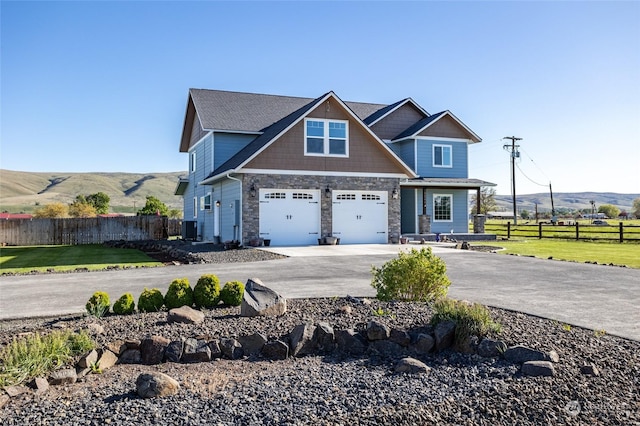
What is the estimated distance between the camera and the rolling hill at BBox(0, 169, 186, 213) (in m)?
153

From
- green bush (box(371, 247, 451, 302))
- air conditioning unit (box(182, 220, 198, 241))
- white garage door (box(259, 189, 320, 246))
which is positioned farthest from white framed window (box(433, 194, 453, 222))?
green bush (box(371, 247, 451, 302))

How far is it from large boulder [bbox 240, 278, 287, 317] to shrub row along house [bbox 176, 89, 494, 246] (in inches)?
522

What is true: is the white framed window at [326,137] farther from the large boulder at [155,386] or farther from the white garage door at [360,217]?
the large boulder at [155,386]

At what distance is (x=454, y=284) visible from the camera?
993 centimetres

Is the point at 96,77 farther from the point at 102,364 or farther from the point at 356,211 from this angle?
the point at 102,364

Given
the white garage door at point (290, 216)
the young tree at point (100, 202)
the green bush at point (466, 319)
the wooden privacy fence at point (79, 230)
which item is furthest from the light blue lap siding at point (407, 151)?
the young tree at point (100, 202)

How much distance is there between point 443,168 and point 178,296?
2285 centimetres

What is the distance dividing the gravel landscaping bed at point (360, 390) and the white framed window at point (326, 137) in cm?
1580

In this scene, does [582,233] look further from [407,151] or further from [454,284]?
[454,284]

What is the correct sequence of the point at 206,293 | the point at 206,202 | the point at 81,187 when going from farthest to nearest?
the point at 81,187 < the point at 206,202 < the point at 206,293

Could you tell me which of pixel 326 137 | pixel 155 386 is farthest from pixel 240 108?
pixel 155 386

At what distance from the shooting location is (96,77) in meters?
19.5

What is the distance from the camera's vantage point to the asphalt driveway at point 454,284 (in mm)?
7079

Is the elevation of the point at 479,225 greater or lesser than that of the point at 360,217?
lesser
